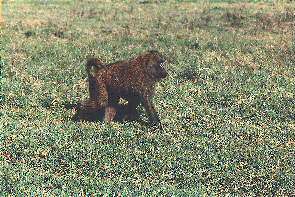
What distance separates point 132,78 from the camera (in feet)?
32.4

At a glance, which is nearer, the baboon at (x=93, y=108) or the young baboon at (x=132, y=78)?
the young baboon at (x=132, y=78)

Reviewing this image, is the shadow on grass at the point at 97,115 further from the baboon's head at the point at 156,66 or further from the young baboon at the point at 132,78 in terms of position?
the baboon's head at the point at 156,66

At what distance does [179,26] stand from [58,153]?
46.4ft

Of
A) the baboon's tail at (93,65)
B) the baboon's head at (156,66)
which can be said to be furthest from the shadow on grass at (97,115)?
the baboon's head at (156,66)

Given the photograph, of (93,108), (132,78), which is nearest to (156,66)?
(132,78)

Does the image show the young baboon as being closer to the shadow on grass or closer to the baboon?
the baboon

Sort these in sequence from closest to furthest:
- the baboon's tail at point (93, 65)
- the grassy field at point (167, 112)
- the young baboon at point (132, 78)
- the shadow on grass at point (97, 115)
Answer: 1. the grassy field at point (167, 112)
2. the young baboon at point (132, 78)
3. the baboon's tail at point (93, 65)
4. the shadow on grass at point (97, 115)

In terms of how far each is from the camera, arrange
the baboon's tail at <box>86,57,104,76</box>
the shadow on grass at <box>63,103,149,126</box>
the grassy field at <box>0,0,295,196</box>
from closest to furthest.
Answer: the grassy field at <box>0,0,295,196</box> < the baboon's tail at <box>86,57,104,76</box> < the shadow on grass at <box>63,103,149,126</box>

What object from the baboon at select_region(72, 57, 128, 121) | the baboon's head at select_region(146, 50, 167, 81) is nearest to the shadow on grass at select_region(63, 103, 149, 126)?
the baboon at select_region(72, 57, 128, 121)

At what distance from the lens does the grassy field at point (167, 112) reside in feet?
25.4

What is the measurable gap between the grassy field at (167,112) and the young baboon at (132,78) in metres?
0.54

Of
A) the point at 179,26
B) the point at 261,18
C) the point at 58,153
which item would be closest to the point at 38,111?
the point at 58,153

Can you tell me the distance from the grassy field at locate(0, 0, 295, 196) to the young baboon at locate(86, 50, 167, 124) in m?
0.54

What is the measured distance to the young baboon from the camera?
9.89 meters
